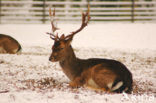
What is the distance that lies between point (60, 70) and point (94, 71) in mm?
2695

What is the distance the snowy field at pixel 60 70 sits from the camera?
477 centimetres

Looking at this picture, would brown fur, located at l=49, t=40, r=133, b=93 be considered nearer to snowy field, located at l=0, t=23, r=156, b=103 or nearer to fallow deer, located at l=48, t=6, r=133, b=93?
fallow deer, located at l=48, t=6, r=133, b=93

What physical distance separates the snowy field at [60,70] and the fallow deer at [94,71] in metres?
0.15

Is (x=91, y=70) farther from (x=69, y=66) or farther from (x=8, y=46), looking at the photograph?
(x=8, y=46)

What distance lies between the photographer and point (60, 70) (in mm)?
7930

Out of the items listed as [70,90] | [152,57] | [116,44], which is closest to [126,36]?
[116,44]

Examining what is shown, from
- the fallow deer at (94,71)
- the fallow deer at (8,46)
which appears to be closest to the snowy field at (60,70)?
the fallow deer at (94,71)

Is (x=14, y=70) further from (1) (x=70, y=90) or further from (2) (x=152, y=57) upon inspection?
(2) (x=152, y=57)

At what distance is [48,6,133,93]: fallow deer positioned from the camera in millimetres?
5051

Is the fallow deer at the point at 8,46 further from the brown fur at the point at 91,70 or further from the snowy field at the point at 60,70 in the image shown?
the brown fur at the point at 91,70

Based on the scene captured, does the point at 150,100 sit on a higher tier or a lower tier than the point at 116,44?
higher

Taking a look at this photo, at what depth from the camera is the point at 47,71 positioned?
25.3 ft

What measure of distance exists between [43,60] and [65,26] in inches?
269

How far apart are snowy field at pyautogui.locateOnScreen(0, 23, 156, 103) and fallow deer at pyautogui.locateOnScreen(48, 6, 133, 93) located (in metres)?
0.15
